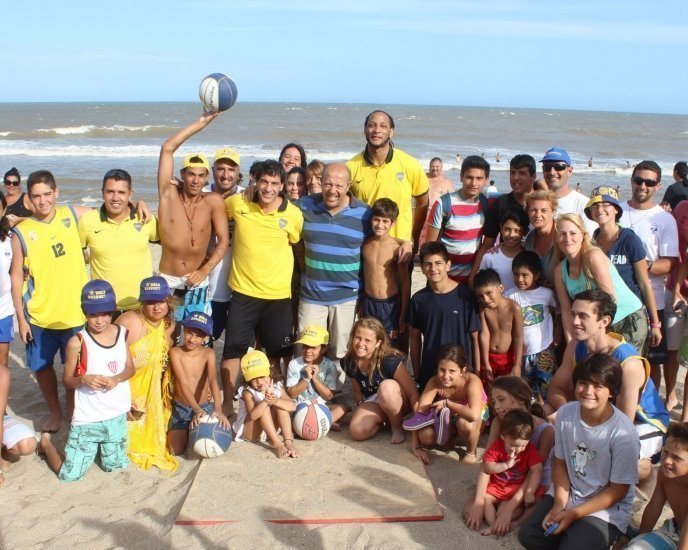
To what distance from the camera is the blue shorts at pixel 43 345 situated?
17.9 feet

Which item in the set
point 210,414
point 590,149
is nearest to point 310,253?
point 210,414

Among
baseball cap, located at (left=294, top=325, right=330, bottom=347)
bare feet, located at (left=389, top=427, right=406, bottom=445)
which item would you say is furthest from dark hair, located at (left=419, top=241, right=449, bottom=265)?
bare feet, located at (left=389, top=427, right=406, bottom=445)

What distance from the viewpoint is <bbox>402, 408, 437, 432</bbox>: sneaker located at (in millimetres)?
5090

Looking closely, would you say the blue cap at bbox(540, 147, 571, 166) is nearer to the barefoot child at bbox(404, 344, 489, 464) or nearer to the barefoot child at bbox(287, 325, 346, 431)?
the barefoot child at bbox(404, 344, 489, 464)

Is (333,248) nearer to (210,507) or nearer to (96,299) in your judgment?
(96,299)

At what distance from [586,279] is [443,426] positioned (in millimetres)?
1539

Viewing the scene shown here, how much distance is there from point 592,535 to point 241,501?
7.35ft

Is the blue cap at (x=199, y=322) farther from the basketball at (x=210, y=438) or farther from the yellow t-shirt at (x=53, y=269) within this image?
the yellow t-shirt at (x=53, y=269)

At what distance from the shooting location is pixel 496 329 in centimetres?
548

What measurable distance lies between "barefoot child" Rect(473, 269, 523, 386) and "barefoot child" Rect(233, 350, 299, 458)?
65.1 inches

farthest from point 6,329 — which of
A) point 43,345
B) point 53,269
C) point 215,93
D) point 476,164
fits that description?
point 476,164

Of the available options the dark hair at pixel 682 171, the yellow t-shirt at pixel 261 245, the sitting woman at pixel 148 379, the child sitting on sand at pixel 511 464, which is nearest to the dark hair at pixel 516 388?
the child sitting on sand at pixel 511 464

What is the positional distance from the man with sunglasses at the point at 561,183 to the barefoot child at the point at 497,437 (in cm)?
187

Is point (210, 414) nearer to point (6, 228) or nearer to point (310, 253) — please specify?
point (310, 253)
